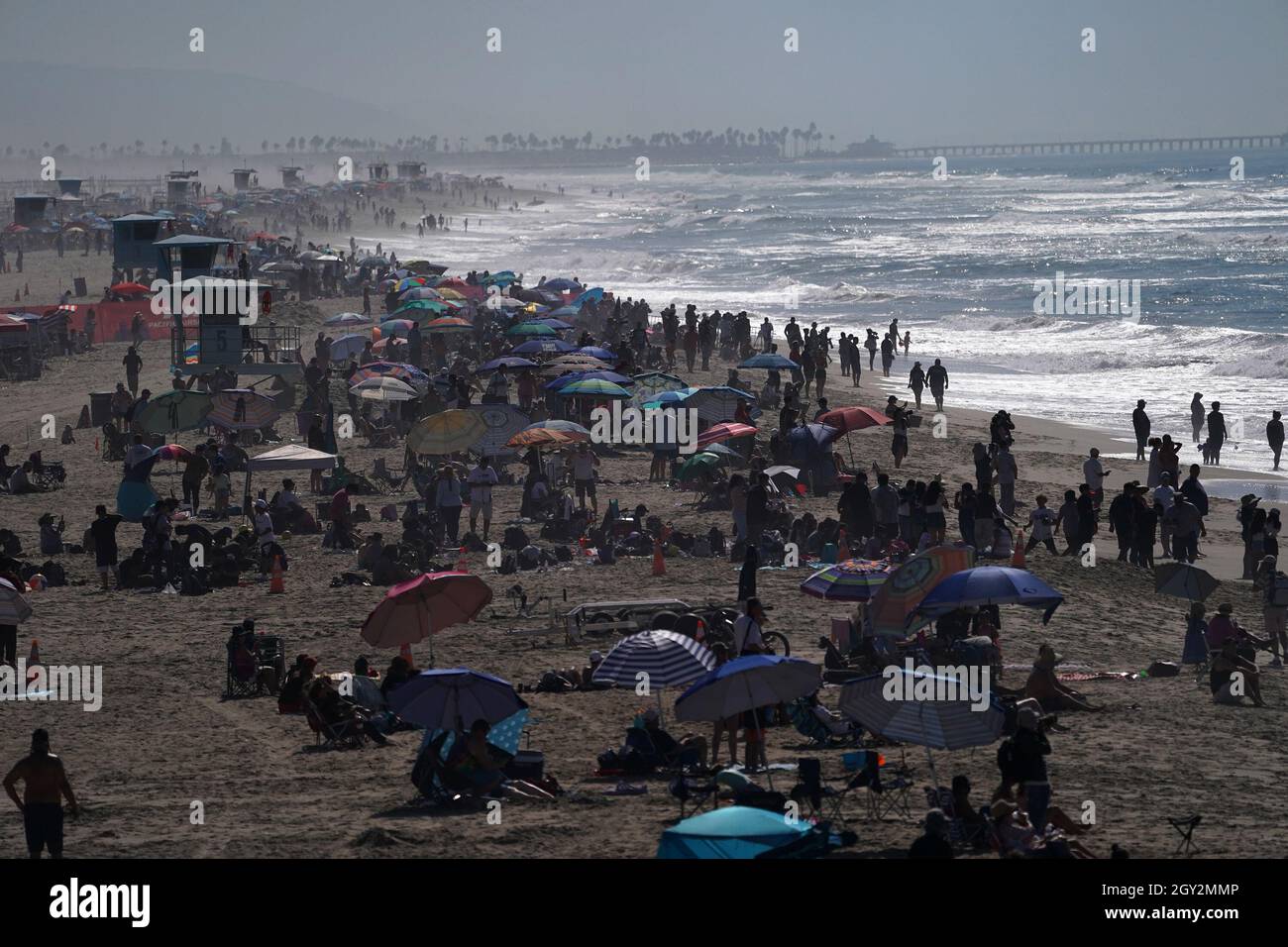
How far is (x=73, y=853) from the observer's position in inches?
348

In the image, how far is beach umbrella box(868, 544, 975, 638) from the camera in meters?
12.0

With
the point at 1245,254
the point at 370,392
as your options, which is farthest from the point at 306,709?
the point at 1245,254

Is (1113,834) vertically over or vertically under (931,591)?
under

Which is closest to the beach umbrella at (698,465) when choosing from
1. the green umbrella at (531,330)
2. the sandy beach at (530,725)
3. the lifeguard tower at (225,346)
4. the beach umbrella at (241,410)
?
the sandy beach at (530,725)

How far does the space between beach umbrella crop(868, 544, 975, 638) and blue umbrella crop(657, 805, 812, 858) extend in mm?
4527

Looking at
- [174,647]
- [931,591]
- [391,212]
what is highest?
[391,212]

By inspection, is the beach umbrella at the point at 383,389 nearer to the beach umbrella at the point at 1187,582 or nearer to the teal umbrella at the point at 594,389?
the teal umbrella at the point at 594,389

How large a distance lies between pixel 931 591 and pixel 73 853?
6336 mm

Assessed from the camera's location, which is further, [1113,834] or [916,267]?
[916,267]

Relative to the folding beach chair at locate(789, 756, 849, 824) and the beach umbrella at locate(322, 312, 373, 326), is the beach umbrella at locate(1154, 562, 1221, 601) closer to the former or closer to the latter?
the folding beach chair at locate(789, 756, 849, 824)

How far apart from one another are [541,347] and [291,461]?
8863 millimetres

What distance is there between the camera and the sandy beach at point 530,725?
30.1 ft
